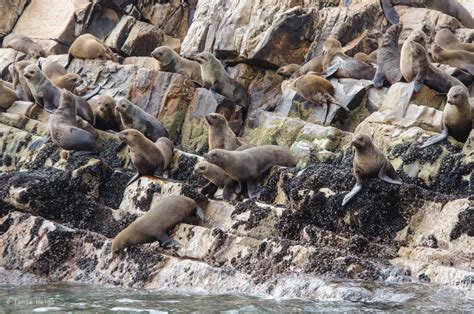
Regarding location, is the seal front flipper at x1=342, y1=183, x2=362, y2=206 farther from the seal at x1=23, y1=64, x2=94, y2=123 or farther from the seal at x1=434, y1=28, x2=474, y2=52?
the seal at x1=23, y1=64, x2=94, y2=123

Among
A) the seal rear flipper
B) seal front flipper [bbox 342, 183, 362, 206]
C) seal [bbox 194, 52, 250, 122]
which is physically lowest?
seal front flipper [bbox 342, 183, 362, 206]

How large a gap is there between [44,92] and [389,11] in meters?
6.49

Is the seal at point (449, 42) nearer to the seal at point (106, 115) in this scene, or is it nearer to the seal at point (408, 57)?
→ the seal at point (408, 57)

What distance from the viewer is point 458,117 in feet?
42.5

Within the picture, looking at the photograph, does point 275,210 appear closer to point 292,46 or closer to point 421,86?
point 421,86

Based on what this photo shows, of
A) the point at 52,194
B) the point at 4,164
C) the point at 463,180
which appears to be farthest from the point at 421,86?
the point at 4,164

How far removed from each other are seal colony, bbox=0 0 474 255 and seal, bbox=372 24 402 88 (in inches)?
0.7

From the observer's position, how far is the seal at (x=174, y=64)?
19.2 metres

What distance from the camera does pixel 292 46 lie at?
19156mm

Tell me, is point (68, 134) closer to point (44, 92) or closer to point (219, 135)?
point (219, 135)

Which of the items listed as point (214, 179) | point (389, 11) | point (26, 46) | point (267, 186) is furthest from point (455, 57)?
point (26, 46)

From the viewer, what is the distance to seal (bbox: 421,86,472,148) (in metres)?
12.9

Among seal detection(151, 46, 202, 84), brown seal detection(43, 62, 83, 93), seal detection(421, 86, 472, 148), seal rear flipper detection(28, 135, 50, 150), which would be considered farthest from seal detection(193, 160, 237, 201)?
seal detection(151, 46, 202, 84)

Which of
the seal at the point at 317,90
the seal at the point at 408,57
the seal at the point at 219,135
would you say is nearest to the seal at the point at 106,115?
the seal at the point at 219,135
